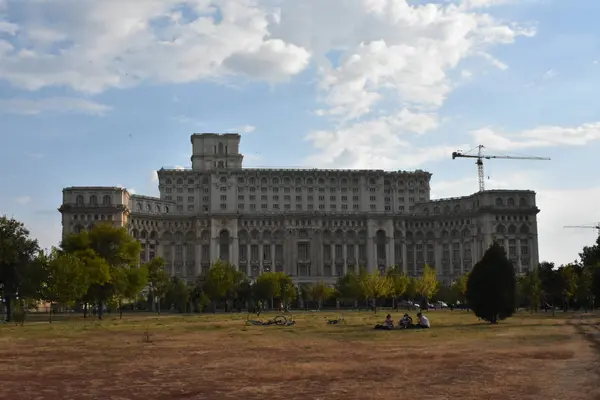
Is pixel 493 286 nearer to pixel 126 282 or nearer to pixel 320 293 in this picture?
pixel 126 282

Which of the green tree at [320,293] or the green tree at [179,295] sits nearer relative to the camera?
the green tree at [179,295]

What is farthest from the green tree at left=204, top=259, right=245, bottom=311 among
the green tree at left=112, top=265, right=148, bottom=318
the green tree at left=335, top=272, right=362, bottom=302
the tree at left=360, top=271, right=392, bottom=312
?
the green tree at left=335, top=272, right=362, bottom=302

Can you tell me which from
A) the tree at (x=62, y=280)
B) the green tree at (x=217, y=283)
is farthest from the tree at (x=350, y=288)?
the tree at (x=62, y=280)

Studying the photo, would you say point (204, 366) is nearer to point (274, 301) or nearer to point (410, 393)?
point (410, 393)

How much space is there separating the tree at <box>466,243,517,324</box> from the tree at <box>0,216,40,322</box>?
54375 millimetres

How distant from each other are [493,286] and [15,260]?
62779mm

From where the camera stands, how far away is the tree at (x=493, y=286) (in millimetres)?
63156

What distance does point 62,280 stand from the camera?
267 feet

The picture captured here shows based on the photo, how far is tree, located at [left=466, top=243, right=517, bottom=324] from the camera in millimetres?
63156

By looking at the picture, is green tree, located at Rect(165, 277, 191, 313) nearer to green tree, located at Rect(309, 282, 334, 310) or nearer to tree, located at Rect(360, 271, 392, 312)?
tree, located at Rect(360, 271, 392, 312)

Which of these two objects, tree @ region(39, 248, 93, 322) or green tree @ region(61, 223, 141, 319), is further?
green tree @ region(61, 223, 141, 319)

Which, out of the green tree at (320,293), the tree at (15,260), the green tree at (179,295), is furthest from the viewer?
the green tree at (320,293)

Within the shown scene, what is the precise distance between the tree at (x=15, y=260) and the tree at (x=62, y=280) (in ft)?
8.35

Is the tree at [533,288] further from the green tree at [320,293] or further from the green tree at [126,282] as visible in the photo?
the green tree at [320,293]
